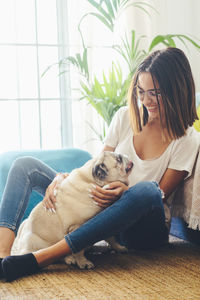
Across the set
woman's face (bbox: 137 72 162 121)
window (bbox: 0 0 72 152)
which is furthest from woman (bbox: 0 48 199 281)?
window (bbox: 0 0 72 152)

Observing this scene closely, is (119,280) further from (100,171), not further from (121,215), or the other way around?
(100,171)

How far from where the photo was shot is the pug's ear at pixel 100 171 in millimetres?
1855

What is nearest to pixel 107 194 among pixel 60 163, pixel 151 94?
pixel 151 94

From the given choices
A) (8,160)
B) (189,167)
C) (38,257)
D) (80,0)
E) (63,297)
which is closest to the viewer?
(63,297)

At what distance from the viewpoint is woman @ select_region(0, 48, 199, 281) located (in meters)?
1.81

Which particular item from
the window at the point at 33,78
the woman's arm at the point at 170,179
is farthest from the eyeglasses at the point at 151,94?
the window at the point at 33,78

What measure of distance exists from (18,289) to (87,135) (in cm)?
226

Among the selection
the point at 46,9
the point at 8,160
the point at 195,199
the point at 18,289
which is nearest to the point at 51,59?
the point at 46,9

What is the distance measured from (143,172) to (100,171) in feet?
1.00

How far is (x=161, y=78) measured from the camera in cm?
205

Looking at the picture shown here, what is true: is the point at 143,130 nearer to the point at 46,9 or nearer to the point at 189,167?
the point at 189,167

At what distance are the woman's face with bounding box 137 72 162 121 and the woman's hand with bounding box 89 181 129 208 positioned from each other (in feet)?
1.40

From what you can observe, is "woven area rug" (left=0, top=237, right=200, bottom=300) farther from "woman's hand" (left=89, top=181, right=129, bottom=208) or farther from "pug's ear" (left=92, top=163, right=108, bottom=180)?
"pug's ear" (left=92, top=163, right=108, bottom=180)

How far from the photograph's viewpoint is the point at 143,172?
2.09 meters
